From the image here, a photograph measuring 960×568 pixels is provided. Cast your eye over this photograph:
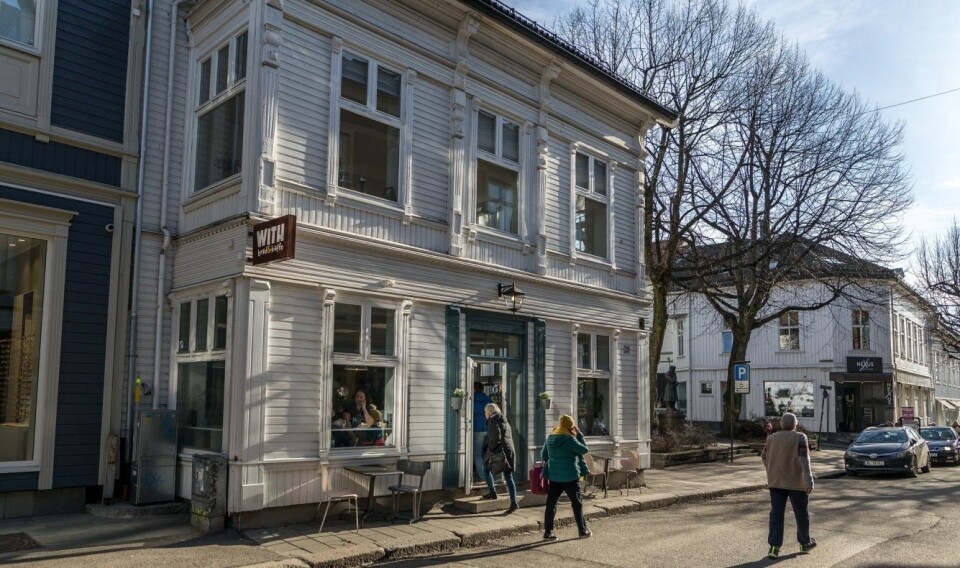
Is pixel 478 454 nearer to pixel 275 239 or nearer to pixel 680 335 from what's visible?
pixel 275 239

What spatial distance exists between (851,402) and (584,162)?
33.1m

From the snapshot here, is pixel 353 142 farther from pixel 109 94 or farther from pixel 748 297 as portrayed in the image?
pixel 748 297

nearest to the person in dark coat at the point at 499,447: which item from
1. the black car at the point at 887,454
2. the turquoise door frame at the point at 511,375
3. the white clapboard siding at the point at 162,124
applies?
the turquoise door frame at the point at 511,375

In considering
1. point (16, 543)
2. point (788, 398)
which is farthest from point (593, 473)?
point (788, 398)

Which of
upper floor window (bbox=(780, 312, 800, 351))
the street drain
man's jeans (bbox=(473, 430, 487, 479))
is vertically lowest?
the street drain

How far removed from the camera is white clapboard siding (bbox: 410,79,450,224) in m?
12.1

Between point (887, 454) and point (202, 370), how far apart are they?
18.2 meters

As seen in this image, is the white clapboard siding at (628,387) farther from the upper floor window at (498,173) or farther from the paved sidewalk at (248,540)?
the paved sidewalk at (248,540)

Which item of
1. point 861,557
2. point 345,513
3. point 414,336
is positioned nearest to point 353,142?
point 414,336

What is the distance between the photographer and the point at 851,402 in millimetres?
42125

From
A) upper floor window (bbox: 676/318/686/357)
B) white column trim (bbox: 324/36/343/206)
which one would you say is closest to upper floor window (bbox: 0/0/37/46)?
white column trim (bbox: 324/36/343/206)

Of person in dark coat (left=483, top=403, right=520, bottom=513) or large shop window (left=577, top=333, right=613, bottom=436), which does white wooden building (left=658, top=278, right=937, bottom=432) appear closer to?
large shop window (left=577, top=333, right=613, bottom=436)

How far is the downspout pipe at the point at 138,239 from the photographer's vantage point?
34.6 ft

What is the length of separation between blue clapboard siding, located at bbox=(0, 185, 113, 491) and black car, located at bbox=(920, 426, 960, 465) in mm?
25755
